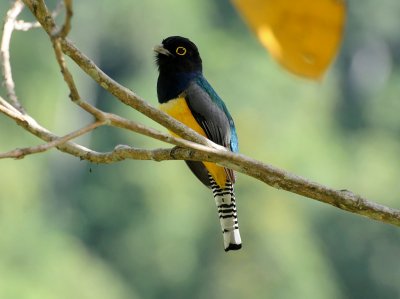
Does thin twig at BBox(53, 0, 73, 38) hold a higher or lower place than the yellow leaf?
higher

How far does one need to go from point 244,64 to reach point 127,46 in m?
5.84

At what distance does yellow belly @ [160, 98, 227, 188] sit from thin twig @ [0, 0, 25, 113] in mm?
1704

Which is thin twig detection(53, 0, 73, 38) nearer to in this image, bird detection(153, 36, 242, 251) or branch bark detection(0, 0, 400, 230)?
branch bark detection(0, 0, 400, 230)

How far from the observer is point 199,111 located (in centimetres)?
538

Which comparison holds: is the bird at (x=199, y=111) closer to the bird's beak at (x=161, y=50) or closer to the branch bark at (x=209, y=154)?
the bird's beak at (x=161, y=50)

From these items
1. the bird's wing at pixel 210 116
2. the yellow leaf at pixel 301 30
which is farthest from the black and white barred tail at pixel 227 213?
the yellow leaf at pixel 301 30

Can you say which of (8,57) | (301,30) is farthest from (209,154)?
(301,30)

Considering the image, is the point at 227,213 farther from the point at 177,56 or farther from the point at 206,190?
the point at 206,190

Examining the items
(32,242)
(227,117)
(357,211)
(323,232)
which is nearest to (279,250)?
(323,232)

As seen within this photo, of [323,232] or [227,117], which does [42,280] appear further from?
[227,117]

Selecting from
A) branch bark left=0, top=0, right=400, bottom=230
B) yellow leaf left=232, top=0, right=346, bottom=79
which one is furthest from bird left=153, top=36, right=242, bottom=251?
yellow leaf left=232, top=0, right=346, bottom=79

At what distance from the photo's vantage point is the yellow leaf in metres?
1.58

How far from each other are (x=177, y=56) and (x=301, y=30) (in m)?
4.04

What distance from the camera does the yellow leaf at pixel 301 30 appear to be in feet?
5.17
